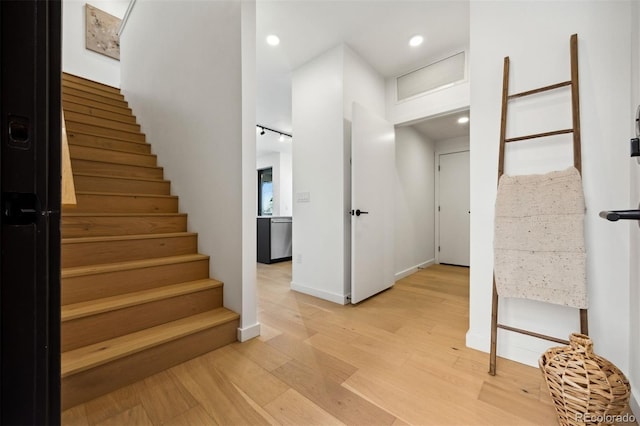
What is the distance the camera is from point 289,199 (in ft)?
23.6

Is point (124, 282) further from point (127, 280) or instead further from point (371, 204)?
point (371, 204)

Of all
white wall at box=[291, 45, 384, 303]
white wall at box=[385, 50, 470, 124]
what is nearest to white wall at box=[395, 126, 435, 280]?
white wall at box=[385, 50, 470, 124]

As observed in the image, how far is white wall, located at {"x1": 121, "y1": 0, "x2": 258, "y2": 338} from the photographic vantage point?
182cm

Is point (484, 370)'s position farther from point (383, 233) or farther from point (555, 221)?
point (383, 233)

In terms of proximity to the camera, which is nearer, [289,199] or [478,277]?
[478,277]

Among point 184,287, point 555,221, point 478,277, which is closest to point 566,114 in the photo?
point 555,221

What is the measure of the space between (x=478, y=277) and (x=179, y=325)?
1.92m

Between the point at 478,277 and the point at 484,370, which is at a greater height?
the point at 478,277

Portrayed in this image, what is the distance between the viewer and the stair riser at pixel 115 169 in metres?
2.26

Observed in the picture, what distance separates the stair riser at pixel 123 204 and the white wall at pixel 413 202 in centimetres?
273

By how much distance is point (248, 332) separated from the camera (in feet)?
6.01
